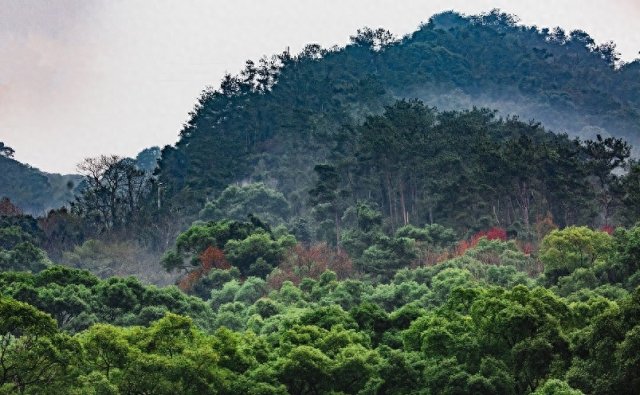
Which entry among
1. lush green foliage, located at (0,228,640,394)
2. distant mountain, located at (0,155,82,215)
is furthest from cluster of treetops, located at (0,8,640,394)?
distant mountain, located at (0,155,82,215)

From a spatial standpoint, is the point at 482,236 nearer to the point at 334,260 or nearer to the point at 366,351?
the point at 334,260

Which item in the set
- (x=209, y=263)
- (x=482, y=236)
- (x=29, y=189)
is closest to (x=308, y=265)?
(x=209, y=263)

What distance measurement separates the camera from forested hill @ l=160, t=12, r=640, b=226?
9356cm

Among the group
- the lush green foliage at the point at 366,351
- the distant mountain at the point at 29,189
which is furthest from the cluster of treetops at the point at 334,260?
the distant mountain at the point at 29,189

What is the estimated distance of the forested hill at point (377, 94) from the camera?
307ft

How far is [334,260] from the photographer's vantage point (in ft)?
205

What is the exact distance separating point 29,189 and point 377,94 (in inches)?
1987

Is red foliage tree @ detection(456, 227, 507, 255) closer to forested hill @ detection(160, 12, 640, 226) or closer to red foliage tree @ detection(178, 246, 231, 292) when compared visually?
red foliage tree @ detection(178, 246, 231, 292)

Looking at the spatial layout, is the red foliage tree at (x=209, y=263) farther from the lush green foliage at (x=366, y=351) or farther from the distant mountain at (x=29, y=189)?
the distant mountain at (x=29, y=189)

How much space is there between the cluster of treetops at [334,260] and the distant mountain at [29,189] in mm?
32363

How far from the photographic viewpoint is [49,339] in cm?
2828

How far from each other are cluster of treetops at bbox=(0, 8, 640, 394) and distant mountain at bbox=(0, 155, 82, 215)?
106ft

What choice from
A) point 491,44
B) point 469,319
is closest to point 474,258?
point 469,319

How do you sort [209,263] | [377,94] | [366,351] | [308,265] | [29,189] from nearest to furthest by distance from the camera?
[366,351] → [308,265] → [209,263] → [377,94] → [29,189]
